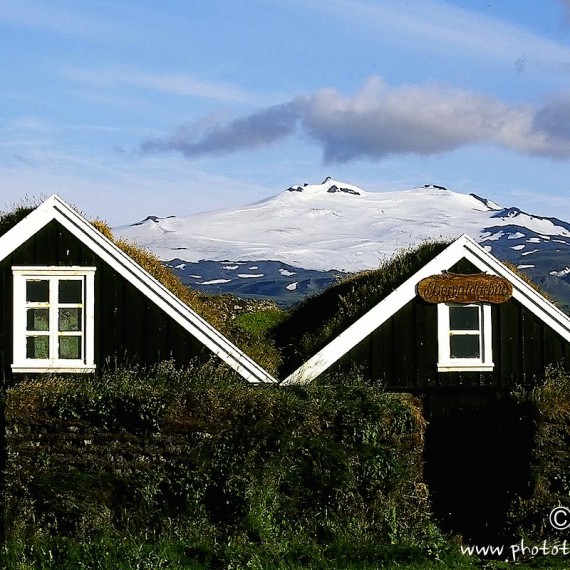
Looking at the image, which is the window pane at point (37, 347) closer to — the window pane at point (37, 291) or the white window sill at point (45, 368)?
the window pane at point (37, 291)

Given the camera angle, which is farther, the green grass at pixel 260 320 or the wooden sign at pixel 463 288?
the green grass at pixel 260 320

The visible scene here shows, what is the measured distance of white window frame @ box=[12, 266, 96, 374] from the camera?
785 inches

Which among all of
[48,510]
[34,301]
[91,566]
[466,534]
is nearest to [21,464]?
[48,510]

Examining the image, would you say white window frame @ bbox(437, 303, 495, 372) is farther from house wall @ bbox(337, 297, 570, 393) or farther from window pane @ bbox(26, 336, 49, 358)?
window pane @ bbox(26, 336, 49, 358)

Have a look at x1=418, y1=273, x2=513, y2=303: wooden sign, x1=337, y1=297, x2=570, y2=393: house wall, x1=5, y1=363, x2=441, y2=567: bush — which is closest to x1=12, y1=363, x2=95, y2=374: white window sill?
x1=5, y1=363, x2=441, y2=567: bush

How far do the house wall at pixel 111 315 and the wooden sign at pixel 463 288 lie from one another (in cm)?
471

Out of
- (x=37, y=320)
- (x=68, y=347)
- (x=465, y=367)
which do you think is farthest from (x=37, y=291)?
(x=465, y=367)

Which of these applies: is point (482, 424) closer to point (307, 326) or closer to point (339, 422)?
point (339, 422)

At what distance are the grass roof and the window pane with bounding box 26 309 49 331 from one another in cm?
529

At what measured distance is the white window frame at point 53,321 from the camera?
65.4 feet

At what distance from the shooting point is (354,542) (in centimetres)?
1686

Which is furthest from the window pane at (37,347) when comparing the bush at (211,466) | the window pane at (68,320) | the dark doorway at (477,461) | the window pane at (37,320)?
the dark doorway at (477,461)

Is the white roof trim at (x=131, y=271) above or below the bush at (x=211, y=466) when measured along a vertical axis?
above

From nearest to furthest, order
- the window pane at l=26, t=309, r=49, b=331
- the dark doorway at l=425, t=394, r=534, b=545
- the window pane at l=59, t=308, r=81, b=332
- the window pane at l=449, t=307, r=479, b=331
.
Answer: the dark doorway at l=425, t=394, r=534, b=545
the window pane at l=59, t=308, r=81, b=332
the window pane at l=449, t=307, r=479, b=331
the window pane at l=26, t=309, r=49, b=331
